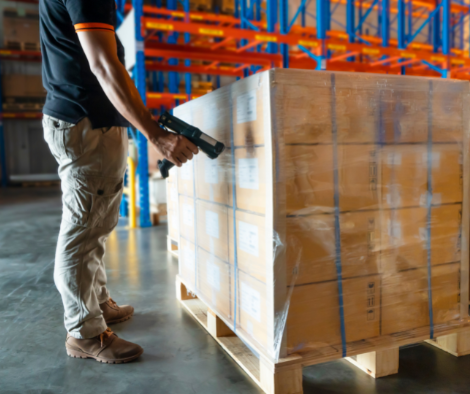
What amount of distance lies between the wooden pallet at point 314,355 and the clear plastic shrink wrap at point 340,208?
2 cm

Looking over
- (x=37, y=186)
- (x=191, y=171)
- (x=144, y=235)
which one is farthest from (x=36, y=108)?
(x=191, y=171)

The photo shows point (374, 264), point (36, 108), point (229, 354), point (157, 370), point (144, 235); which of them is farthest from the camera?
point (36, 108)

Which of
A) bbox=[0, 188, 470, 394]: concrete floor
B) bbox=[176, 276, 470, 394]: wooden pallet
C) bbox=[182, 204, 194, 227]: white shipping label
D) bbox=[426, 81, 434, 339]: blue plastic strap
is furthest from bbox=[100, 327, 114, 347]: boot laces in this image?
bbox=[426, 81, 434, 339]: blue plastic strap

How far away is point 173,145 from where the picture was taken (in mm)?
Answer: 1667

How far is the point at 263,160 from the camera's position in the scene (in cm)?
156

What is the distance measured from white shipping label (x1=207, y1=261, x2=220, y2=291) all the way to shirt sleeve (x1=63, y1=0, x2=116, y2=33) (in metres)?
1.19

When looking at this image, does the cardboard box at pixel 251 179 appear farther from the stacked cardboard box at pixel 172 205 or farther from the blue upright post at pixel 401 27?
the blue upright post at pixel 401 27

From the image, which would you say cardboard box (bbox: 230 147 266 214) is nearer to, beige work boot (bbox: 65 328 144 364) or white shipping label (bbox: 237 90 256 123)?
white shipping label (bbox: 237 90 256 123)

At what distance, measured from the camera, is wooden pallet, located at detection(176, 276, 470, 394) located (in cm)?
157

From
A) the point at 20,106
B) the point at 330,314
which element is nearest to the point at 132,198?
the point at 330,314

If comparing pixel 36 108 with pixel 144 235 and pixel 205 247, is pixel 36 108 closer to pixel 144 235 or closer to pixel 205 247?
pixel 144 235

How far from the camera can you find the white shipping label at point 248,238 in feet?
5.46

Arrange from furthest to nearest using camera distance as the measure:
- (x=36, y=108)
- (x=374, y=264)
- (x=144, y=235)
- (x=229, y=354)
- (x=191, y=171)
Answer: (x=36, y=108)
(x=144, y=235)
(x=191, y=171)
(x=229, y=354)
(x=374, y=264)

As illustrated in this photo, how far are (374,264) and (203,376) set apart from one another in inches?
34.1
